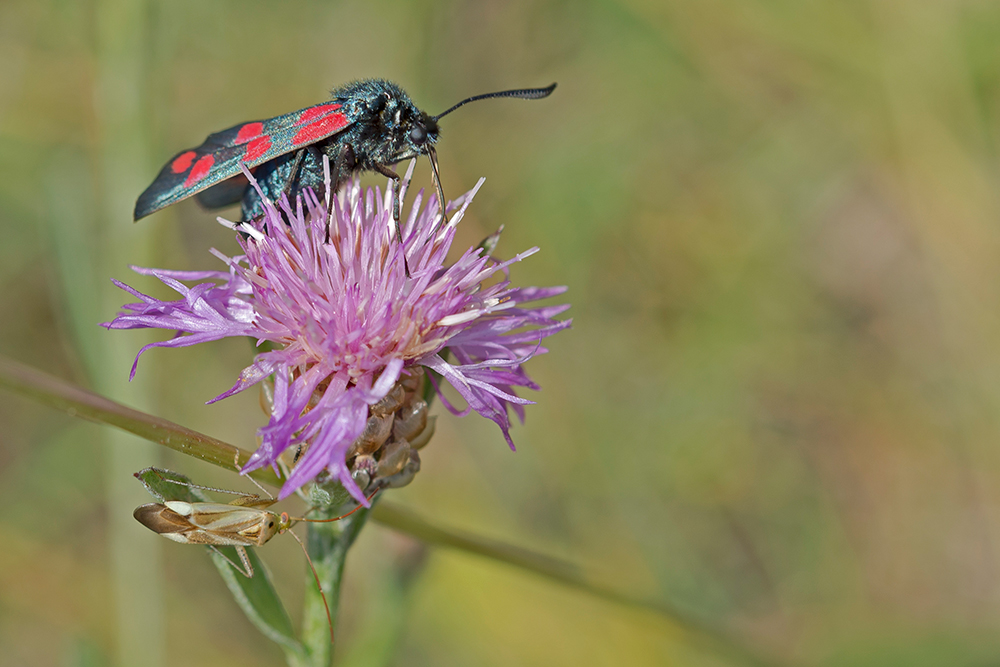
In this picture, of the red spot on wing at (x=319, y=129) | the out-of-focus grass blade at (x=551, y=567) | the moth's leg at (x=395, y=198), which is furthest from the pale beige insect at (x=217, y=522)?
the red spot on wing at (x=319, y=129)

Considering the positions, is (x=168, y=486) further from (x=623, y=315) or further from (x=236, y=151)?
(x=623, y=315)

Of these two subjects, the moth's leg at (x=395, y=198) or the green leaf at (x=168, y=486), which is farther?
the moth's leg at (x=395, y=198)

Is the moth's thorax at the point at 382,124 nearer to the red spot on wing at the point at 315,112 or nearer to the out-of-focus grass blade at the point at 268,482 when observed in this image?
the red spot on wing at the point at 315,112

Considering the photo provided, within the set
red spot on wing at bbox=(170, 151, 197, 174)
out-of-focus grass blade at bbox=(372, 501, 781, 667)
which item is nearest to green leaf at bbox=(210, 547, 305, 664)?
out-of-focus grass blade at bbox=(372, 501, 781, 667)

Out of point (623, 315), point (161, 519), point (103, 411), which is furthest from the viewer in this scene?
point (623, 315)

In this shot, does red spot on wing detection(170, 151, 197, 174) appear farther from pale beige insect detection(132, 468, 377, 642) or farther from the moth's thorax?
pale beige insect detection(132, 468, 377, 642)

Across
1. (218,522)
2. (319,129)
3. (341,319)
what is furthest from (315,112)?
(218,522)

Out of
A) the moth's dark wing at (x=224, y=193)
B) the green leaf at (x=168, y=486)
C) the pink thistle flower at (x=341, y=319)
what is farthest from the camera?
the moth's dark wing at (x=224, y=193)
